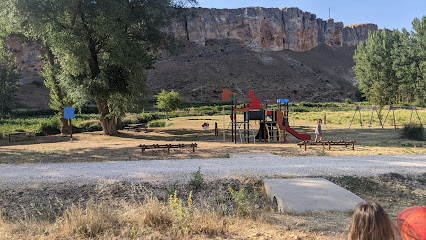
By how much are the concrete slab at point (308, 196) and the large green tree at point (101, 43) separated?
15802 mm

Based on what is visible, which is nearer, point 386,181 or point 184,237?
point 184,237

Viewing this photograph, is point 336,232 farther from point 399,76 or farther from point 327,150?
point 399,76

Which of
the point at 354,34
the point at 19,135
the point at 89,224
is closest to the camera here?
the point at 89,224

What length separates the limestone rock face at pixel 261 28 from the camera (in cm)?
11475

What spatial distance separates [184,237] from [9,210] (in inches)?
171

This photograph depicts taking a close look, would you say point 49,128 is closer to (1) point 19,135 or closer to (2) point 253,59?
(1) point 19,135

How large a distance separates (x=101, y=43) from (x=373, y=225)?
22379mm

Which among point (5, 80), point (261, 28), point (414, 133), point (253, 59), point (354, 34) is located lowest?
point (414, 133)

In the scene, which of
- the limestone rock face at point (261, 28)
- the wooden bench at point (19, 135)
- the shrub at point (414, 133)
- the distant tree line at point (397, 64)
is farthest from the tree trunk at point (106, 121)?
the limestone rock face at point (261, 28)

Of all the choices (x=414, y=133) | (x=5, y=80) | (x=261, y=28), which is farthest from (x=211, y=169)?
(x=261, y=28)

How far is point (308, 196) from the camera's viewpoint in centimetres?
664

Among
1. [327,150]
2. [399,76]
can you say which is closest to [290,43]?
[399,76]

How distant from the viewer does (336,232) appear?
195 inches

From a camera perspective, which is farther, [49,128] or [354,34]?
[354,34]
